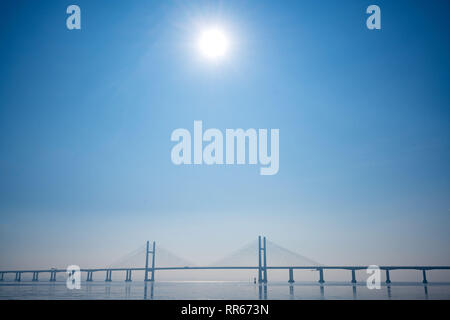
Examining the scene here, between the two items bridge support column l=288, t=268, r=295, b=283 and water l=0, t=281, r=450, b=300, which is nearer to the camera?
water l=0, t=281, r=450, b=300

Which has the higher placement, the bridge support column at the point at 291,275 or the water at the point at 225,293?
the water at the point at 225,293

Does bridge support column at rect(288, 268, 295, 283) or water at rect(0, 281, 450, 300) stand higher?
water at rect(0, 281, 450, 300)

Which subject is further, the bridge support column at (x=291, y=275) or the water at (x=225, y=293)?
the bridge support column at (x=291, y=275)

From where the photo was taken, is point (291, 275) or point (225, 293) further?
point (291, 275)

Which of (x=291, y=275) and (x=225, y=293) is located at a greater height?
(x=225, y=293)
